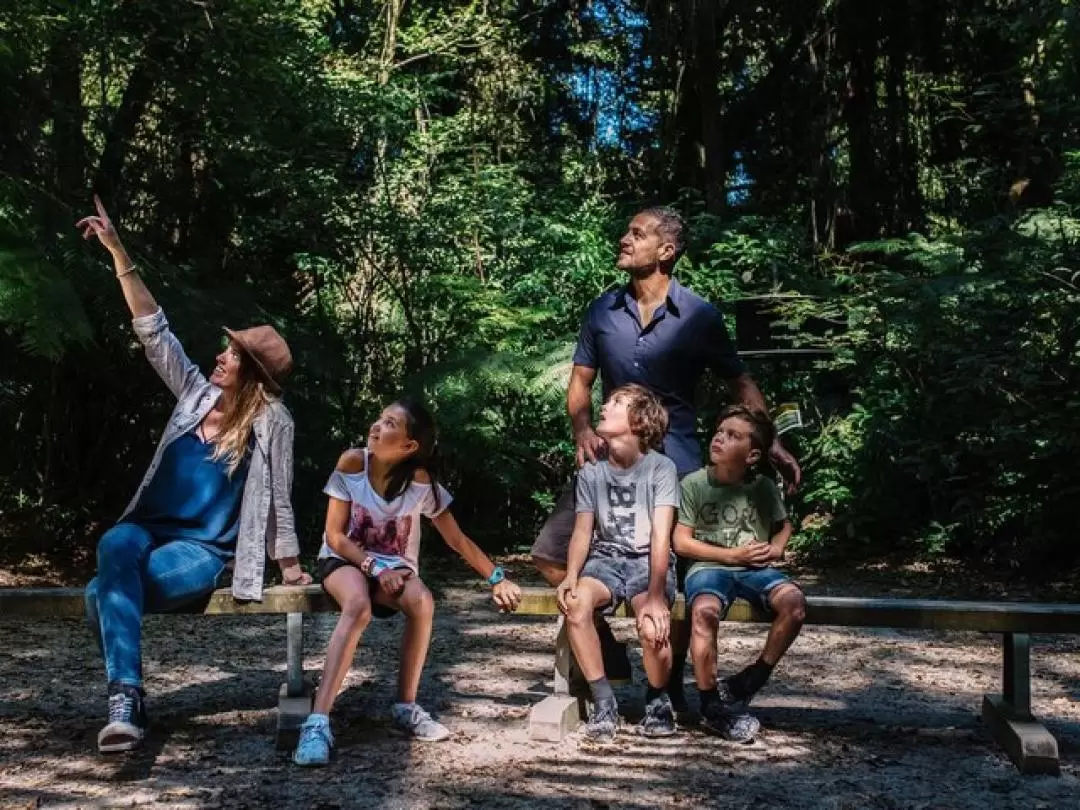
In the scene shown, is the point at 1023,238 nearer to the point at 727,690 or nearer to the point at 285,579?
the point at 727,690

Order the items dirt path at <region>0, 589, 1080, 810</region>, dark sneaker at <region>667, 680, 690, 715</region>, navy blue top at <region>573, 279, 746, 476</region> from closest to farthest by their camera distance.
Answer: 1. dirt path at <region>0, 589, 1080, 810</region>
2. navy blue top at <region>573, 279, 746, 476</region>
3. dark sneaker at <region>667, 680, 690, 715</region>

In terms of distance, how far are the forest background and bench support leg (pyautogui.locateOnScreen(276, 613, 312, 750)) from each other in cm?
251

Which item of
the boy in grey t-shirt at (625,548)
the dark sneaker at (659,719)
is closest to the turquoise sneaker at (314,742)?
the boy in grey t-shirt at (625,548)

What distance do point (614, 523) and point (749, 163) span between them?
39.5 feet

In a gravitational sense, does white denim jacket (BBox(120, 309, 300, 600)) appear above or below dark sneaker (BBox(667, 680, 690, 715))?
above

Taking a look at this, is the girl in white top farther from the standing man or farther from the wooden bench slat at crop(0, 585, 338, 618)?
the standing man

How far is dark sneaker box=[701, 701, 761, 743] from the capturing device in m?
4.45

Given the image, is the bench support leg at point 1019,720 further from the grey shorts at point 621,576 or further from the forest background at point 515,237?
the forest background at point 515,237

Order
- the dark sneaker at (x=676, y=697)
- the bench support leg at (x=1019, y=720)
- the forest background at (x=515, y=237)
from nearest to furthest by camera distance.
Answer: the bench support leg at (x=1019, y=720) < the dark sneaker at (x=676, y=697) < the forest background at (x=515, y=237)

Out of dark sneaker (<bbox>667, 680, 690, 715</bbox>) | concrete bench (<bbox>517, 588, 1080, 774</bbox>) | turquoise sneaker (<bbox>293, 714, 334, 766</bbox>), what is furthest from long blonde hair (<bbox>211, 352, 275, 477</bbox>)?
dark sneaker (<bbox>667, 680, 690, 715</bbox>)

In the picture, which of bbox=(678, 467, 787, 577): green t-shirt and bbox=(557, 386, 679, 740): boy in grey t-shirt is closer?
bbox=(557, 386, 679, 740): boy in grey t-shirt

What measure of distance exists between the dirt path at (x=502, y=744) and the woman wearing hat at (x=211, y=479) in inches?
23.5

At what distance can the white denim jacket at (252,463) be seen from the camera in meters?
4.38

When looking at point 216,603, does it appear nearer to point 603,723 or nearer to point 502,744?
point 502,744
